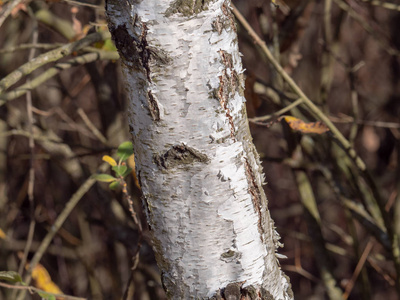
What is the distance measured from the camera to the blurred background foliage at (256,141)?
1605 millimetres

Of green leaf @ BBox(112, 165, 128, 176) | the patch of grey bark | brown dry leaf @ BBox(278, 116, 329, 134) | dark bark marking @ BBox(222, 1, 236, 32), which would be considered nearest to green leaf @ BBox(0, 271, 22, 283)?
green leaf @ BBox(112, 165, 128, 176)

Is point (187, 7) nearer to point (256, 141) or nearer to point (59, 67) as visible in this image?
point (59, 67)

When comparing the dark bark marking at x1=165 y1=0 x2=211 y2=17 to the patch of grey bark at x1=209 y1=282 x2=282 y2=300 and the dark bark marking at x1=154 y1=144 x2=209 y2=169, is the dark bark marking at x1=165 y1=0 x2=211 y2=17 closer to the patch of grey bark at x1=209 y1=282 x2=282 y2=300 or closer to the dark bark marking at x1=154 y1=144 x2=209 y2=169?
the dark bark marking at x1=154 y1=144 x2=209 y2=169

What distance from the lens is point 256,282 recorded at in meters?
0.81

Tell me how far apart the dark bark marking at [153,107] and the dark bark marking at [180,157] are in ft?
0.19

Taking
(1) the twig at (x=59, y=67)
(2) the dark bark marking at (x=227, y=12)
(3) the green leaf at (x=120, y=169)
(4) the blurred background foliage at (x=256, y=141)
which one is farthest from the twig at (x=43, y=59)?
(2) the dark bark marking at (x=227, y=12)

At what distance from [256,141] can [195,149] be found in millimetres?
2728

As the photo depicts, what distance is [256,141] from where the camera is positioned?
135 inches

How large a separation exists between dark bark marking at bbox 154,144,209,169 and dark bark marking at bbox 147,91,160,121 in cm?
6

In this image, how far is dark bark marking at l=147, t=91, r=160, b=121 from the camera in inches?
28.4

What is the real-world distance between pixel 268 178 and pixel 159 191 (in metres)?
3.40

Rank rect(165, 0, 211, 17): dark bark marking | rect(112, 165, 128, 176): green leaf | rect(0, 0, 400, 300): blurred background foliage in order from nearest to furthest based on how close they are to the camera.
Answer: rect(165, 0, 211, 17): dark bark marking → rect(112, 165, 128, 176): green leaf → rect(0, 0, 400, 300): blurred background foliage

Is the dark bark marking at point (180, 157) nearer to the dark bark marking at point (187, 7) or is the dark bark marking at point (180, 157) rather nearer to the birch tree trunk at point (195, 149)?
the birch tree trunk at point (195, 149)

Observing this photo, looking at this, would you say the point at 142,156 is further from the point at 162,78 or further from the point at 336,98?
the point at 336,98
